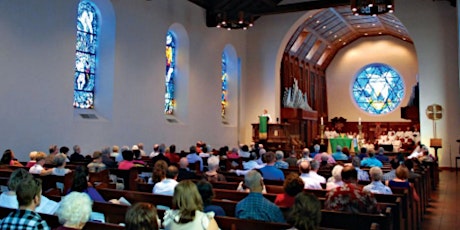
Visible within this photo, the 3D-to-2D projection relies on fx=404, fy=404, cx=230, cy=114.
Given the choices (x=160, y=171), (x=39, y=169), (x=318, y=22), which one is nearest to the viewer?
(x=160, y=171)

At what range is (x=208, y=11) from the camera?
15.1m

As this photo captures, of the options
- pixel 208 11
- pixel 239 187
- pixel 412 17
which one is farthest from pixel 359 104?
pixel 239 187

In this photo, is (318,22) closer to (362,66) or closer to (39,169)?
(362,66)

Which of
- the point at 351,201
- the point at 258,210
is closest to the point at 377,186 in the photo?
the point at 351,201

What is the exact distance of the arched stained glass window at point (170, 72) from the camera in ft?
45.4

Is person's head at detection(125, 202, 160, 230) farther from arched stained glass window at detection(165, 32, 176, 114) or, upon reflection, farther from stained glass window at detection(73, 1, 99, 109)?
arched stained glass window at detection(165, 32, 176, 114)

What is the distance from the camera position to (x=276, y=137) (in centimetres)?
1535

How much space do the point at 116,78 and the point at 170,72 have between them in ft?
9.98

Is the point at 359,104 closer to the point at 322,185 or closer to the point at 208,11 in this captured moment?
the point at 208,11

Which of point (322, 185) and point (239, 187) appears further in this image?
point (322, 185)

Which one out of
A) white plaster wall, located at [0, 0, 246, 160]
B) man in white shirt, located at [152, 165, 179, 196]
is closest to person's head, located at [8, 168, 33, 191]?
man in white shirt, located at [152, 165, 179, 196]

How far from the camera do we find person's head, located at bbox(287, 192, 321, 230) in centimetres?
239

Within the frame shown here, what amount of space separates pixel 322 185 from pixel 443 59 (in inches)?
Answer: 445

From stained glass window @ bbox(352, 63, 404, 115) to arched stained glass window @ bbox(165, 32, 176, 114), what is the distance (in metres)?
13.2
